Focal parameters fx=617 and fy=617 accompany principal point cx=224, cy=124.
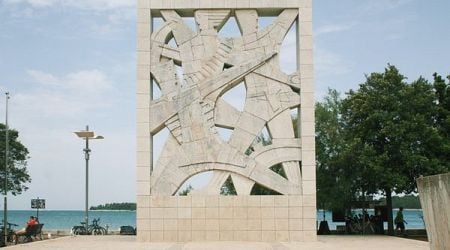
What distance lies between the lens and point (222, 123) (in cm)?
1903

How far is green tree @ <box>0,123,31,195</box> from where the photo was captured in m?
29.2

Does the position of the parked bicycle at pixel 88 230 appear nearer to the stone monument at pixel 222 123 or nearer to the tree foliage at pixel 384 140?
the stone monument at pixel 222 123

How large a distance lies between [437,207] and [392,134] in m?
16.0

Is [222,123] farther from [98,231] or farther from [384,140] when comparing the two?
[98,231]

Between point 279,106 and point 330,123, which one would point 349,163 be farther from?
point 279,106

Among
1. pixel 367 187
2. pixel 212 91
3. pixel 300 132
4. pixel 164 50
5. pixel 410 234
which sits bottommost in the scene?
pixel 410 234

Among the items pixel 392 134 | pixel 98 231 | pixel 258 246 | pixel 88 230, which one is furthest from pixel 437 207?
pixel 98 231

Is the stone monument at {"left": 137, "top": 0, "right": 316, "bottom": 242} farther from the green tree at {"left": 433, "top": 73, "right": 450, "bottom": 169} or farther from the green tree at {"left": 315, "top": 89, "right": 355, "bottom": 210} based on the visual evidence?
the green tree at {"left": 433, "top": 73, "right": 450, "bottom": 169}

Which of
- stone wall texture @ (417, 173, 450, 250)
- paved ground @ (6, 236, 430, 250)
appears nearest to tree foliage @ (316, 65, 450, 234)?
paved ground @ (6, 236, 430, 250)

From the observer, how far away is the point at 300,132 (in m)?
19.3

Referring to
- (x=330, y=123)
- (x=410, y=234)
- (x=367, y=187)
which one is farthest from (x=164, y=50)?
(x=410, y=234)

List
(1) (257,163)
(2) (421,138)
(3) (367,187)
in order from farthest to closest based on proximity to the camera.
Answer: (3) (367,187)
(2) (421,138)
(1) (257,163)

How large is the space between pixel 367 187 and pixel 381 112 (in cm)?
317

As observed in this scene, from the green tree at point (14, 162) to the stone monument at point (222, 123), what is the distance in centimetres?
1271
